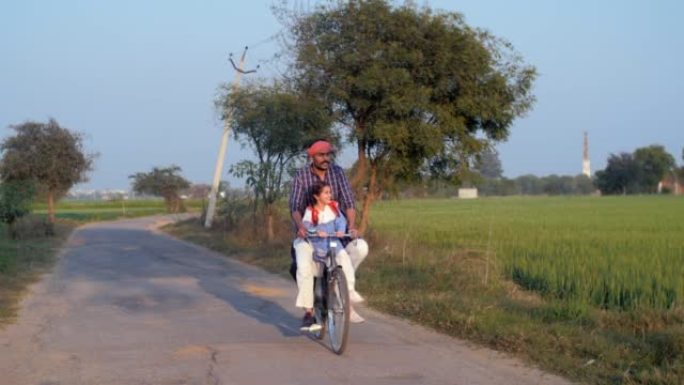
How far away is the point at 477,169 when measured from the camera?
1952 cm

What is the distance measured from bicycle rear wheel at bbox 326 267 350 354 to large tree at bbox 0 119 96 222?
2909 centimetres

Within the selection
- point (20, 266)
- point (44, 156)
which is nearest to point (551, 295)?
point (20, 266)

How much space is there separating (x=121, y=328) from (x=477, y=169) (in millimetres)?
11495

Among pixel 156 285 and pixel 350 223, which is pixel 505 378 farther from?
pixel 156 285

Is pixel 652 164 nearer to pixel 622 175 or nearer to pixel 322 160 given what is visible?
pixel 622 175

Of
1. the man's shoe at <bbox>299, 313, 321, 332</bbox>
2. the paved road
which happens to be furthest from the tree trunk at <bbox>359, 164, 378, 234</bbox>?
the man's shoe at <bbox>299, 313, 321, 332</bbox>

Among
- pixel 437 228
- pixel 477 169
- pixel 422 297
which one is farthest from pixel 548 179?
pixel 422 297

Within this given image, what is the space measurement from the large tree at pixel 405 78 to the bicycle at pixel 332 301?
8622 mm

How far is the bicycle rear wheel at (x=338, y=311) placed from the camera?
310 inches

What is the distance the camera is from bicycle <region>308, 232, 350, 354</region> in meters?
7.92

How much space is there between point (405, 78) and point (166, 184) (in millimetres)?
49550

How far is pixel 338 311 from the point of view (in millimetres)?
8141

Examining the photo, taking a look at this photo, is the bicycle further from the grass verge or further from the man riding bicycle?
the grass verge

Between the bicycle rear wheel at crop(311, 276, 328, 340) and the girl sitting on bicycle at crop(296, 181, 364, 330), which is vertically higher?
the girl sitting on bicycle at crop(296, 181, 364, 330)
